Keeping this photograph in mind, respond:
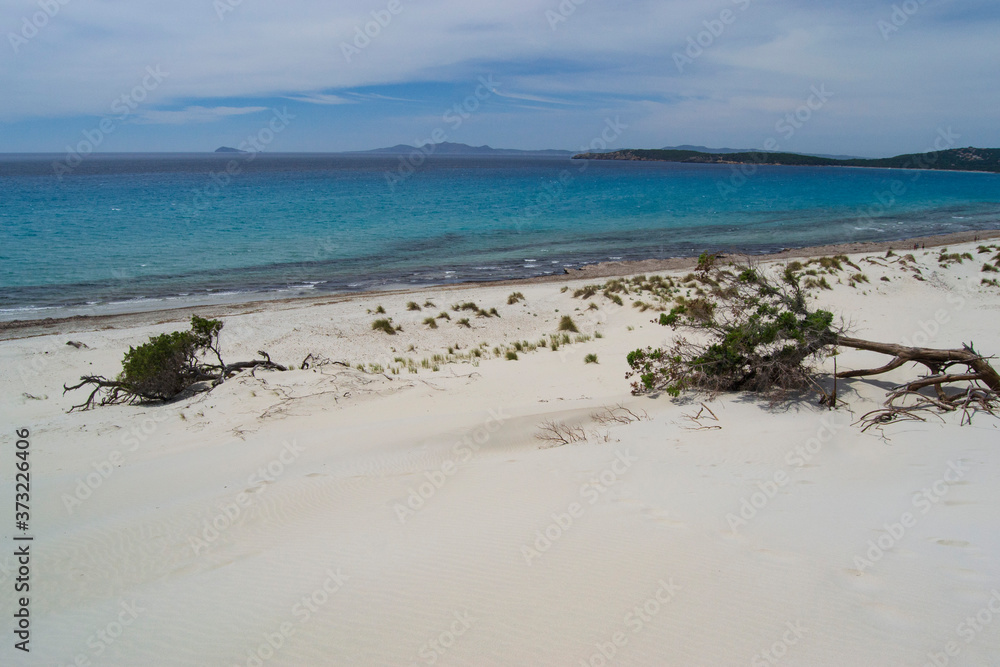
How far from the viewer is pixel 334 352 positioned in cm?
1253

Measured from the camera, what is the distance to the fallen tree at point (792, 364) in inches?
257

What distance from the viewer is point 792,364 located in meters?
7.21

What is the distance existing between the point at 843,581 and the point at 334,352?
436 inches

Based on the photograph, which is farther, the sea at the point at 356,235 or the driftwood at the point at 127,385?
the sea at the point at 356,235

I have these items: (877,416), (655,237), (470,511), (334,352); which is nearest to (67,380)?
(334,352)

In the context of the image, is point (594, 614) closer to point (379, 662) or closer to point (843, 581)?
point (379, 662)
